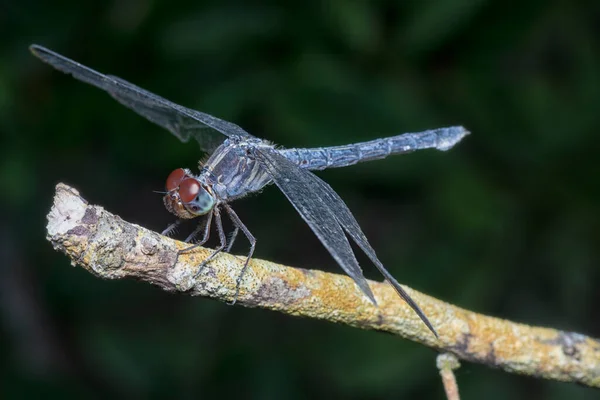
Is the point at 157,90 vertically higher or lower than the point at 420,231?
higher

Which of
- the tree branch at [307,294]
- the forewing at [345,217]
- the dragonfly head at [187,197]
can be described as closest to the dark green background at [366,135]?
the forewing at [345,217]

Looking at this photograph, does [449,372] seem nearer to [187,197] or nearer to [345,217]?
[345,217]

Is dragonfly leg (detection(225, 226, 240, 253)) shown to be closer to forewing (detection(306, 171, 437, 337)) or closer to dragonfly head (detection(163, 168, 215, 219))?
dragonfly head (detection(163, 168, 215, 219))

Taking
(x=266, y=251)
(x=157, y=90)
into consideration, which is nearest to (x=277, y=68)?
(x=157, y=90)

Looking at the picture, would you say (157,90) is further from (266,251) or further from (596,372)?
(596,372)

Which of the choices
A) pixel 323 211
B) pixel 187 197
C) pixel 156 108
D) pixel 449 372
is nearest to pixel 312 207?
pixel 323 211

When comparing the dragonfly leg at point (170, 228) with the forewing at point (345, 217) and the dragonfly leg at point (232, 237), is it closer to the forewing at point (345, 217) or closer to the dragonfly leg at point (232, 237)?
the dragonfly leg at point (232, 237)
